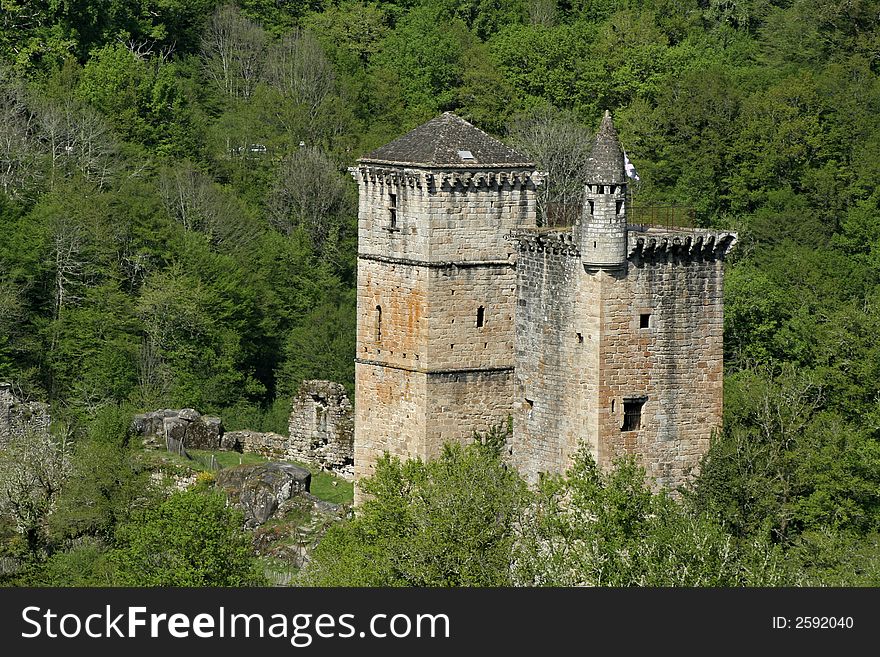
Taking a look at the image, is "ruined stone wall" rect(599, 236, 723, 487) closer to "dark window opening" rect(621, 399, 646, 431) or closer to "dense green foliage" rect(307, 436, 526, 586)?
"dark window opening" rect(621, 399, 646, 431)

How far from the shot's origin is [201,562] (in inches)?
2603

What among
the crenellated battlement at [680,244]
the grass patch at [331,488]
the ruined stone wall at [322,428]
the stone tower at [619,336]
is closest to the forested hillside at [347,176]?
the stone tower at [619,336]

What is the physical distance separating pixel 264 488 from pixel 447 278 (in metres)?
9.32

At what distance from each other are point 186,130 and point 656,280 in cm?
4703

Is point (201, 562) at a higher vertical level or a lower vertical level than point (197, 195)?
lower

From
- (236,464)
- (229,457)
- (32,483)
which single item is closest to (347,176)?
(229,457)

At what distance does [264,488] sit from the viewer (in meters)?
76.9

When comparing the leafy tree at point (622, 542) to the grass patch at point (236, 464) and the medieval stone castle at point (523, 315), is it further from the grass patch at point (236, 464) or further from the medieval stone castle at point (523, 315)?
the grass patch at point (236, 464)

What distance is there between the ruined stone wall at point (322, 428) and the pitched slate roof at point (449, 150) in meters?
13.5

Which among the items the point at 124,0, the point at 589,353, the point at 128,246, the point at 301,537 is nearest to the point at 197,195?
the point at 128,246

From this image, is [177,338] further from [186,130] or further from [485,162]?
[485,162]

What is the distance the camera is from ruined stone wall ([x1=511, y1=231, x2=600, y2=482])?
2655 inches

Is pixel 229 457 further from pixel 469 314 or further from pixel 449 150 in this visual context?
pixel 449 150

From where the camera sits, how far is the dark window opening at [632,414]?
6762 centimetres
